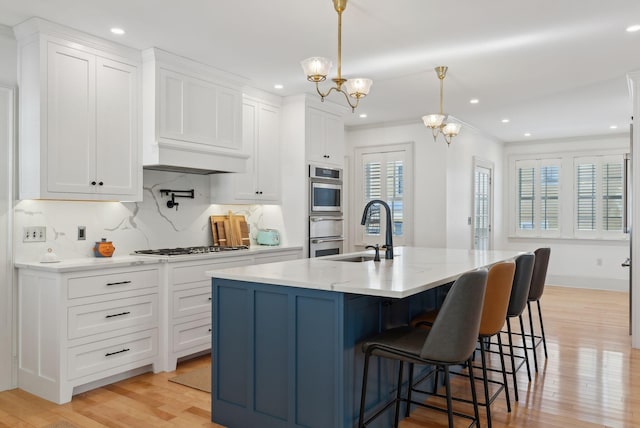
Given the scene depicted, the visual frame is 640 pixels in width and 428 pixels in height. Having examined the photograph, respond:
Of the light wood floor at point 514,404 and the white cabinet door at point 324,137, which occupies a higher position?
the white cabinet door at point 324,137

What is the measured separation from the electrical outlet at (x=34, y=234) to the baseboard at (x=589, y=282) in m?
7.91

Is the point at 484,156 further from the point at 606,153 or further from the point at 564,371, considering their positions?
the point at 564,371

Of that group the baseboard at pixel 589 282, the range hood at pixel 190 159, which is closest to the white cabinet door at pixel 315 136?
the range hood at pixel 190 159

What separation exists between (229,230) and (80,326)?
1.95 metres

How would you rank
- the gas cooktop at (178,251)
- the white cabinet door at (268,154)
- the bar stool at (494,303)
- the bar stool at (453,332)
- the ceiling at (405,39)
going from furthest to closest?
1. the white cabinet door at (268,154)
2. the gas cooktop at (178,251)
3. the ceiling at (405,39)
4. the bar stool at (494,303)
5. the bar stool at (453,332)

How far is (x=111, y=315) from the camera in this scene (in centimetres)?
340

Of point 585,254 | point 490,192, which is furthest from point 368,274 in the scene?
point 585,254

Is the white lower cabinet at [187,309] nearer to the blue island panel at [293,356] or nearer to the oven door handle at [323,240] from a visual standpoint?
the blue island panel at [293,356]

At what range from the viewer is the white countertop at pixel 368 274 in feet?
7.20

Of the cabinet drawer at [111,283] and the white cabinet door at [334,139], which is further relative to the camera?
the white cabinet door at [334,139]

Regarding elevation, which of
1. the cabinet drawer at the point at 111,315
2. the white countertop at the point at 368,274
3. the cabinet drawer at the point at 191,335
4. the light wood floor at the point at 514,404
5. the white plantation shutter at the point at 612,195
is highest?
the white plantation shutter at the point at 612,195

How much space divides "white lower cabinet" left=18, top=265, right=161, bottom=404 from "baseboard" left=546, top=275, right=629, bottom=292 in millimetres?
7192

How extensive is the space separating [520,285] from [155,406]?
2.54 meters

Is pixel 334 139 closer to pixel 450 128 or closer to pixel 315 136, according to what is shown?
pixel 315 136
